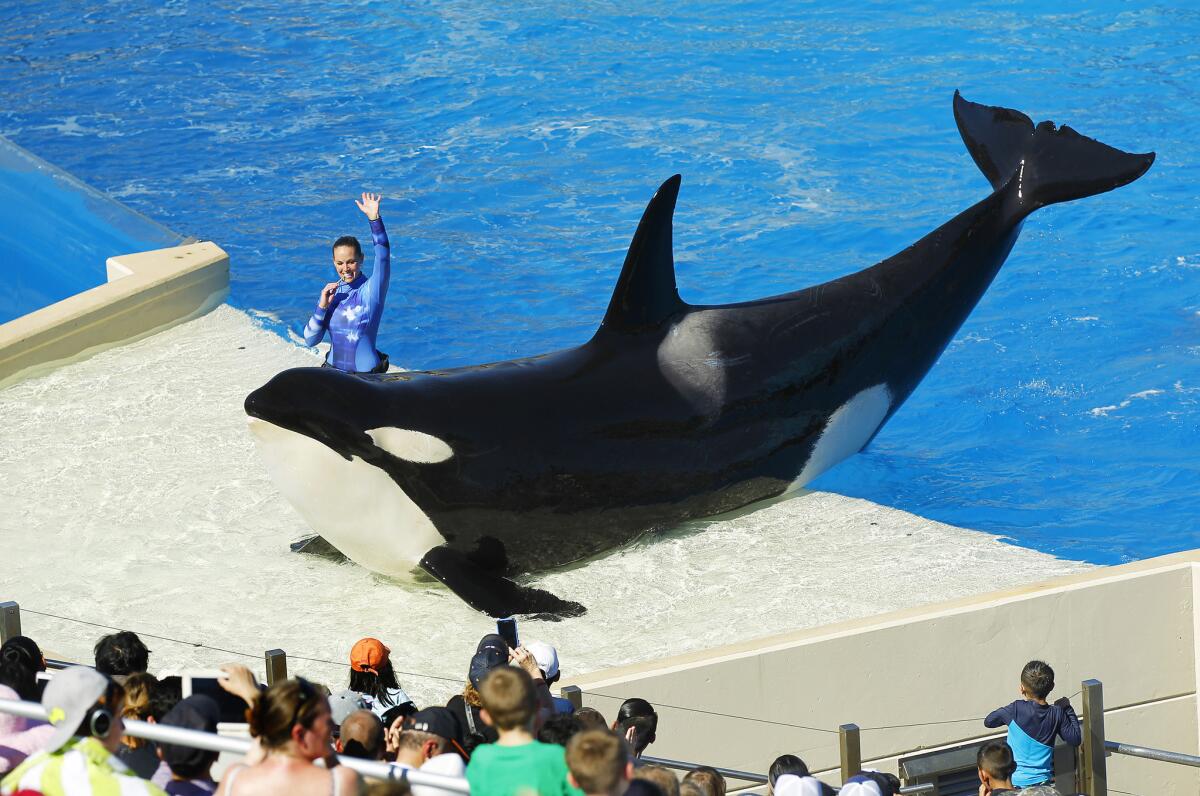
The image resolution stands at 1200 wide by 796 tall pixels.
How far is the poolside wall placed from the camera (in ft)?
25.8

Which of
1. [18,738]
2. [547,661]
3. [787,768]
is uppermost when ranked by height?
[547,661]

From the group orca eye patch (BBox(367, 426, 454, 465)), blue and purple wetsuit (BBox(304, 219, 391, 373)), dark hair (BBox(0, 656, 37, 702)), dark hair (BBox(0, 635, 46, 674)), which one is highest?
blue and purple wetsuit (BBox(304, 219, 391, 373))

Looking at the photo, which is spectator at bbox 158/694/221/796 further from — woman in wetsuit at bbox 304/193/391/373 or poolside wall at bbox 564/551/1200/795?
woman in wetsuit at bbox 304/193/391/373

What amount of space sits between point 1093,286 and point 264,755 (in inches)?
553

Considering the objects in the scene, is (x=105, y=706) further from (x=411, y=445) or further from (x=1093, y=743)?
(x=1093, y=743)

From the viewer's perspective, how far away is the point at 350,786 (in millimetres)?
4043

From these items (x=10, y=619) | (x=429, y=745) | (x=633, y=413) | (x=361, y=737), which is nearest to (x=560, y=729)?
(x=429, y=745)

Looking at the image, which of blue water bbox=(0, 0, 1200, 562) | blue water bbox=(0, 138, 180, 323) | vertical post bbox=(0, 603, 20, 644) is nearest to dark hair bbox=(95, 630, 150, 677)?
vertical post bbox=(0, 603, 20, 644)

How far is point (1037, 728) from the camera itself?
7012 millimetres

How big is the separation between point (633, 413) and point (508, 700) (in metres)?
5.29

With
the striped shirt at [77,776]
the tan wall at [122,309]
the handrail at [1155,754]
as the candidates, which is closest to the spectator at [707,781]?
the striped shirt at [77,776]

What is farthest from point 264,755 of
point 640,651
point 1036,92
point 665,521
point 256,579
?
point 1036,92

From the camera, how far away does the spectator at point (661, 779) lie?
168 inches

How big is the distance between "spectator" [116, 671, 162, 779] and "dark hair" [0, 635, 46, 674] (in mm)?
367
